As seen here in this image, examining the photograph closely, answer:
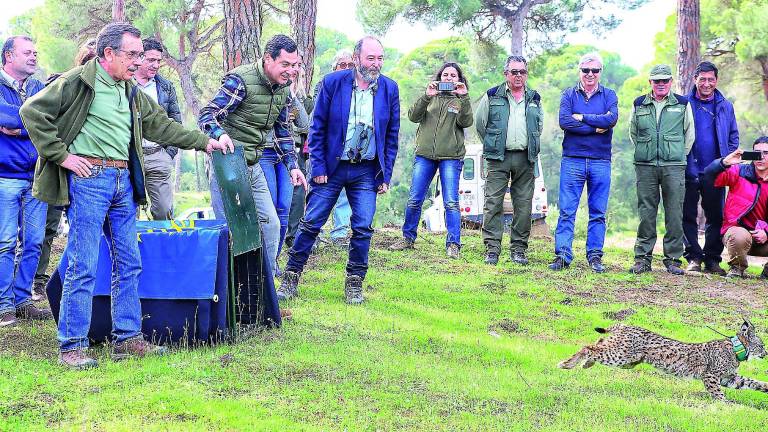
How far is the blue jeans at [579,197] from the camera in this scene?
9.71 meters

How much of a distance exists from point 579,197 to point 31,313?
599 centimetres

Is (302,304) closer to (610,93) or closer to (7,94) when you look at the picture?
(7,94)

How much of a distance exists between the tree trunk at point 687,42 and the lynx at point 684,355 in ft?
29.6

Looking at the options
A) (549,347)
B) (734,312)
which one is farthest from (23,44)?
(734,312)

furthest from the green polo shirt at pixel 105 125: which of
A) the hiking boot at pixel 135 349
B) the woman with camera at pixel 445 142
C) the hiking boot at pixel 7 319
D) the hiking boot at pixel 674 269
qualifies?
the hiking boot at pixel 674 269

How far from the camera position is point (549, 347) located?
6.43 meters

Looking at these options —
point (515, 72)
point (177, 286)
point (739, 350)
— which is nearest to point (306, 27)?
point (515, 72)

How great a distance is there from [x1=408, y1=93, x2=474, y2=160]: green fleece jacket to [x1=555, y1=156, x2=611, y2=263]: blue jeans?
132 cm

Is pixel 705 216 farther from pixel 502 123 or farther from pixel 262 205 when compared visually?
pixel 262 205

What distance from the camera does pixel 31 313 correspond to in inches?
261

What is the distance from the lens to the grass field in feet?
14.8

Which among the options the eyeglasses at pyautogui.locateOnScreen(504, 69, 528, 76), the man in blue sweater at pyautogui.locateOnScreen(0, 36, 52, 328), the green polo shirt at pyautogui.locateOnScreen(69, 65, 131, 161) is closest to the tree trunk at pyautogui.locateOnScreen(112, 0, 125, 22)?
the eyeglasses at pyautogui.locateOnScreen(504, 69, 528, 76)

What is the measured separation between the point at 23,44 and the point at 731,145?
785cm

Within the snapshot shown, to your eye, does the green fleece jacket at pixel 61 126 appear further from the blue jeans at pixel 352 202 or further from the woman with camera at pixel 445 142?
the woman with camera at pixel 445 142
